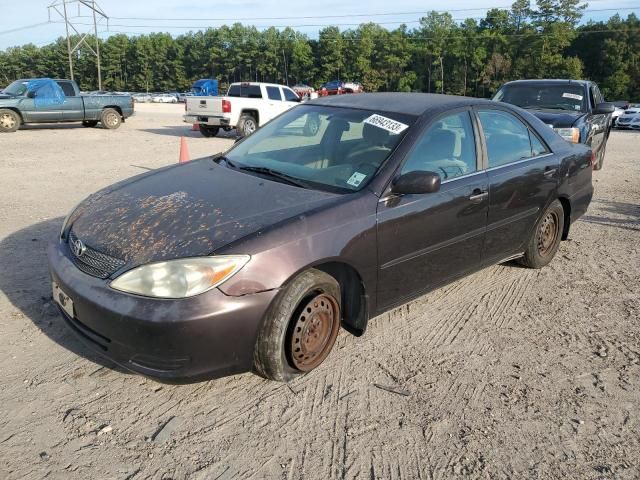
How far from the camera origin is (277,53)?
97875 millimetres

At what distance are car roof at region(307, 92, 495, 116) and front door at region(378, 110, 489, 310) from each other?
12 cm

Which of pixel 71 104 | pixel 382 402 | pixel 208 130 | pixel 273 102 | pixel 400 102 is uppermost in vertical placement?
pixel 71 104

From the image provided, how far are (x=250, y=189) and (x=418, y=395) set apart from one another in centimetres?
161

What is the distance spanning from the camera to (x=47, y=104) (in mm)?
17141

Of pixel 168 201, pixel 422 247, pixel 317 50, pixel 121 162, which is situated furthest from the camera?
pixel 317 50

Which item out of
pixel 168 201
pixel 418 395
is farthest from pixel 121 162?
pixel 418 395

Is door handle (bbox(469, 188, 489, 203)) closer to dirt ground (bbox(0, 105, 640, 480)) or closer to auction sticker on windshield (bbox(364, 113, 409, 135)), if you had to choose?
auction sticker on windshield (bbox(364, 113, 409, 135))

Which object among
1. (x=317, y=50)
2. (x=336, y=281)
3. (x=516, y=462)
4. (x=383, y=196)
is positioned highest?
(x=317, y=50)

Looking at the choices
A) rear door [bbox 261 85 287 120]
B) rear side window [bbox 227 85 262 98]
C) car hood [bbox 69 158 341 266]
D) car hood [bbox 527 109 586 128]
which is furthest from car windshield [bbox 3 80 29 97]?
car hood [bbox 69 158 341 266]

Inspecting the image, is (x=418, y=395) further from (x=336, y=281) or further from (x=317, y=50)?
(x=317, y=50)

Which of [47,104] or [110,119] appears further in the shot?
[110,119]

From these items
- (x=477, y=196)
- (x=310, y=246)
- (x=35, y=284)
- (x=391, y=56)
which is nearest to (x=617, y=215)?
(x=477, y=196)

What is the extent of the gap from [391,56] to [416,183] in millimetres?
86593

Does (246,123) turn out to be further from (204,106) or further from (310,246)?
(310,246)
